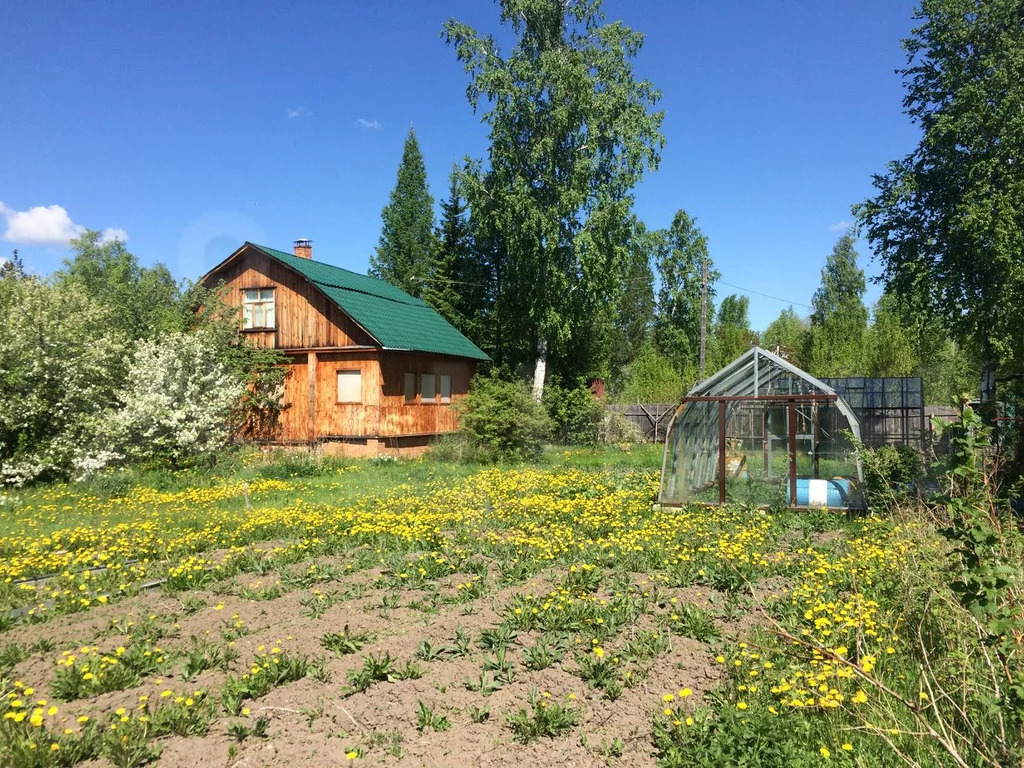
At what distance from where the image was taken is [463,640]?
6.00 m

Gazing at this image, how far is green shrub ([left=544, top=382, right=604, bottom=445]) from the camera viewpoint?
96.1ft

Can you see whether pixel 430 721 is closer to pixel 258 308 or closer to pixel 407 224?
pixel 258 308

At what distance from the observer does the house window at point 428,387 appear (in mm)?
25281

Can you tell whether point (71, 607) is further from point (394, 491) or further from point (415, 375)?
point (415, 375)

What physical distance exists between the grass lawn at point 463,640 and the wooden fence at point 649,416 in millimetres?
21424

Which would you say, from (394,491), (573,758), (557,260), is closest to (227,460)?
(394,491)

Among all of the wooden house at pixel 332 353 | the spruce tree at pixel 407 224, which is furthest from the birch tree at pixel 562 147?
the spruce tree at pixel 407 224

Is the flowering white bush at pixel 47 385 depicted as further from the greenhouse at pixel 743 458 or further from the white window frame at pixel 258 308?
the greenhouse at pixel 743 458

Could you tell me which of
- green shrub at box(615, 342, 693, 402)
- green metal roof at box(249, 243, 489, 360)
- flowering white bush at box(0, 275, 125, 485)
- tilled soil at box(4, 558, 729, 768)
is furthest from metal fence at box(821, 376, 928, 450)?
flowering white bush at box(0, 275, 125, 485)

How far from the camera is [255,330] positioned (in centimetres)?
2395

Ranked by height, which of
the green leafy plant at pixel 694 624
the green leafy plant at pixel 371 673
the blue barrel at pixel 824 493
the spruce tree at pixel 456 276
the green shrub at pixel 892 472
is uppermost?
the spruce tree at pixel 456 276

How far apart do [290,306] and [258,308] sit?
1.33 m

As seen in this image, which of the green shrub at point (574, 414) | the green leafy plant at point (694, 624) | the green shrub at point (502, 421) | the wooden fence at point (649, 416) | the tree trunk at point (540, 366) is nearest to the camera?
the green leafy plant at point (694, 624)

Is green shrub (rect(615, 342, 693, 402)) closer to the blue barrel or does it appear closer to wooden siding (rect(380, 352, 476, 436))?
wooden siding (rect(380, 352, 476, 436))
